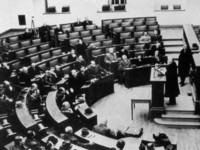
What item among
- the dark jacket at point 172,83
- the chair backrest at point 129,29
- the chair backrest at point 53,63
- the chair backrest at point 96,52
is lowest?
the dark jacket at point 172,83

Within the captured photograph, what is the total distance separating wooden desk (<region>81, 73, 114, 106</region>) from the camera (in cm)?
954

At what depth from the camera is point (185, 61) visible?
976cm

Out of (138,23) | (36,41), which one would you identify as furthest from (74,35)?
(138,23)

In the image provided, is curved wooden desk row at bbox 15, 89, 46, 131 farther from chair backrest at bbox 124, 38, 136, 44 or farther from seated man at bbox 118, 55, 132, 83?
chair backrest at bbox 124, 38, 136, 44

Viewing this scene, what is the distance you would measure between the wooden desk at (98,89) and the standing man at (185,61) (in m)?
2.05

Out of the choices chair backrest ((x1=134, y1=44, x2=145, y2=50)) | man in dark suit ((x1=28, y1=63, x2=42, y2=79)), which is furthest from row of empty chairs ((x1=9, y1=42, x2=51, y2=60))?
chair backrest ((x1=134, y1=44, x2=145, y2=50))

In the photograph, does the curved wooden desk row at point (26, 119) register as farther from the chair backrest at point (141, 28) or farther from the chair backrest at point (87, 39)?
the chair backrest at point (141, 28)

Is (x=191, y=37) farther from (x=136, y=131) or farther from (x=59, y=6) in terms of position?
(x=59, y=6)

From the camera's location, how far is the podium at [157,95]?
8.42m

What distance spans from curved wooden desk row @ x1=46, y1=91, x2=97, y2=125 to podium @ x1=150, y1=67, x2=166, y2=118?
1.61m

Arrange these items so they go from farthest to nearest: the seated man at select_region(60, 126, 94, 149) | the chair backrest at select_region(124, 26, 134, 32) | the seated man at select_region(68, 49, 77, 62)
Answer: the chair backrest at select_region(124, 26, 134, 32), the seated man at select_region(68, 49, 77, 62), the seated man at select_region(60, 126, 94, 149)

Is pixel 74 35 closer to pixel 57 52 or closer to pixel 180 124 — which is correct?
pixel 57 52

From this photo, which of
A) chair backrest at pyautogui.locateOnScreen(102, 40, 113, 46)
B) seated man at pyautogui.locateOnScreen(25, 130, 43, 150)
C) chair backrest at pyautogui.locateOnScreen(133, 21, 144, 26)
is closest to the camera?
seated man at pyautogui.locateOnScreen(25, 130, 43, 150)

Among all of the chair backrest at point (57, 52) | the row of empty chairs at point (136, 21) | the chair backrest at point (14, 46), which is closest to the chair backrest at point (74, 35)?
the chair backrest at point (57, 52)
